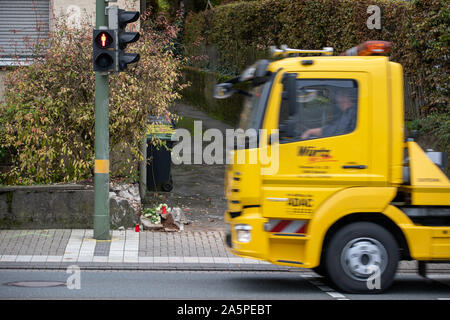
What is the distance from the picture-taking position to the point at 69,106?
12.8m

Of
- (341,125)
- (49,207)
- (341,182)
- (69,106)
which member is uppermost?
(69,106)

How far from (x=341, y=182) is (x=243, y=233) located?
131cm

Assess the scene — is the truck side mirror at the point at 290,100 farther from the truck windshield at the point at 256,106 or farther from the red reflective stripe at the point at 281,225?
the red reflective stripe at the point at 281,225

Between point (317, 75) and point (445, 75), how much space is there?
7.43 metres

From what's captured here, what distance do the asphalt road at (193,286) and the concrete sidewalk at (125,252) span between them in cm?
Result: 25

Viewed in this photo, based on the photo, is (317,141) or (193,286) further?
(193,286)

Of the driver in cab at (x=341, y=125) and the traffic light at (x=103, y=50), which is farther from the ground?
the traffic light at (x=103, y=50)

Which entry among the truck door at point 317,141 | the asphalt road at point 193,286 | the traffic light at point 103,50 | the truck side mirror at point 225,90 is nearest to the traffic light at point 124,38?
the traffic light at point 103,50

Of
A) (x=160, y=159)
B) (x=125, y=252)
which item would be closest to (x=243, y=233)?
(x=125, y=252)

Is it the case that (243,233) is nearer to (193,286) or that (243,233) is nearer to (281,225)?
(281,225)

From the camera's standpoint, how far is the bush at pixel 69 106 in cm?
1261

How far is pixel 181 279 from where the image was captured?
9.36 m
